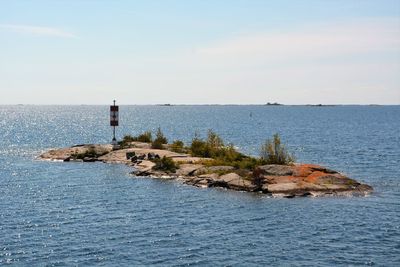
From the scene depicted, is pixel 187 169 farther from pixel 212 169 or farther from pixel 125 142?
pixel 125 142

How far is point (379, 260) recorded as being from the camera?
3238 centimetres

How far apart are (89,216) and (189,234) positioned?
9.64m

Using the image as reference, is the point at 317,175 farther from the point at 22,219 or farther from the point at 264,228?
the point at 22,219

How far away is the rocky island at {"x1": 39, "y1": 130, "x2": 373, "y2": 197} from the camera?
177ft

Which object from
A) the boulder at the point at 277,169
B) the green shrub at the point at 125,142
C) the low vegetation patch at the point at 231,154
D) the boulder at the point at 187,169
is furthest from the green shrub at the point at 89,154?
the boulder at the point at 277,169

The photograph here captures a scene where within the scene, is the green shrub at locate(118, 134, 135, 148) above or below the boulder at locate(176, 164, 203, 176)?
above

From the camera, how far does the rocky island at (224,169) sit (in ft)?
177

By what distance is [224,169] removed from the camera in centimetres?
6144

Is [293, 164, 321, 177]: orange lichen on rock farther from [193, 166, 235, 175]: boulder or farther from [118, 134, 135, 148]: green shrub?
[118, 134, 135, 148]: green shrub

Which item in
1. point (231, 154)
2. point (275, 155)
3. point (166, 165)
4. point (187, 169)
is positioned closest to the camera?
point (275, 155)

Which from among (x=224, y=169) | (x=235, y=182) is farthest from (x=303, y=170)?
(x=224, y=169)

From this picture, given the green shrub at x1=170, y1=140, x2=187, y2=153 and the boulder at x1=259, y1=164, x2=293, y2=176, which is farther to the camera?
the green shrub at x1=170, y1=140, x2=187, y2=153

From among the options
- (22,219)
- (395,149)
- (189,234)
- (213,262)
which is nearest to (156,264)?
(213,262)

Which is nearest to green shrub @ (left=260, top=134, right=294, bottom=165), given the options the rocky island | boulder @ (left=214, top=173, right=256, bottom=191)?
the rocky island
